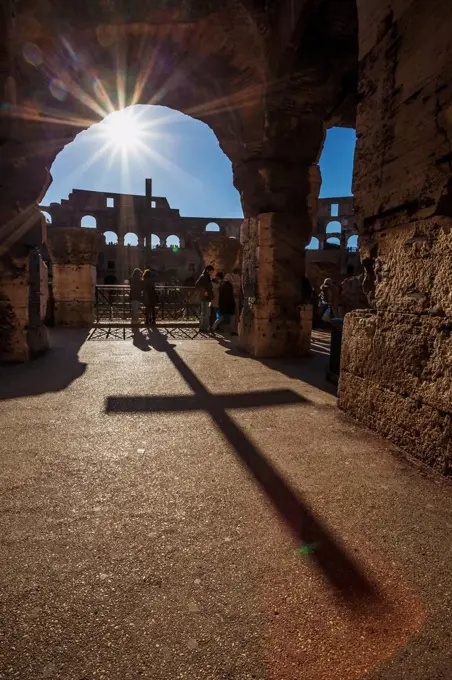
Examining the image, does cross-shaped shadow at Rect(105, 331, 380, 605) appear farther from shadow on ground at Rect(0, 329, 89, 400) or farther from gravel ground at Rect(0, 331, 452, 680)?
shadow on ground at Rect(0, 329, 89, 400)

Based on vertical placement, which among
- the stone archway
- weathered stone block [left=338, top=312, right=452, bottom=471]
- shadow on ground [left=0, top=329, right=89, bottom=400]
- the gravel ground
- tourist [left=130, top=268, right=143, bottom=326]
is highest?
the stone archway

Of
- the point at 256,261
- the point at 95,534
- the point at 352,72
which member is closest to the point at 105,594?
the point at 95,534

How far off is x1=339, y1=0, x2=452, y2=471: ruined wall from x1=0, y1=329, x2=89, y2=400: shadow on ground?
298cm

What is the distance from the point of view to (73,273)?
9.52 metres

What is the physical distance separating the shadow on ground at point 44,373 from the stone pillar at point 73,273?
3.45 m

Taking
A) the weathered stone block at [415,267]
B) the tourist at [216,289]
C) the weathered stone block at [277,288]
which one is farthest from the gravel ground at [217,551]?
the tourist at [216,289]

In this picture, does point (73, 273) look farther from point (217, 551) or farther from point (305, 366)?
point (217, 551)

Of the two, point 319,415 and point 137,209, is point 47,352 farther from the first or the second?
point 137,209

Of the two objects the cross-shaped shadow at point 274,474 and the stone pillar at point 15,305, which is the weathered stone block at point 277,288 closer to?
the cross-shaped shadow at point 274,474

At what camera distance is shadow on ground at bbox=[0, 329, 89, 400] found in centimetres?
360

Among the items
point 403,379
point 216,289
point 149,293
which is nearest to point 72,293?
point 149,293

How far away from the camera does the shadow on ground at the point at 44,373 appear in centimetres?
360

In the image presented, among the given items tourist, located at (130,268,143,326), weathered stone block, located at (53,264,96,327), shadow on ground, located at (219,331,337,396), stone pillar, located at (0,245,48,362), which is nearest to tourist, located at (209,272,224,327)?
tourist, located at (130,268,143,326)

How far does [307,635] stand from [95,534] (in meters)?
0.88
